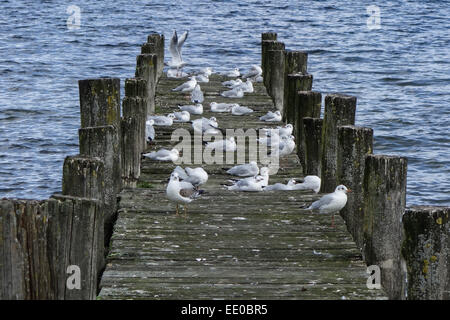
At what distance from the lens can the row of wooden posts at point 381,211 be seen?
20.0 feet

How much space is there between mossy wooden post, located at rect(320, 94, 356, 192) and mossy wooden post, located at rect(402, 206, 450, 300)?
378 centimetres

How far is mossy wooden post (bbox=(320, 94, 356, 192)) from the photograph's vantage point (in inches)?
397

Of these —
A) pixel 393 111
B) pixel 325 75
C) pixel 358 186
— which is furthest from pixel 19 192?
pixel 325 75

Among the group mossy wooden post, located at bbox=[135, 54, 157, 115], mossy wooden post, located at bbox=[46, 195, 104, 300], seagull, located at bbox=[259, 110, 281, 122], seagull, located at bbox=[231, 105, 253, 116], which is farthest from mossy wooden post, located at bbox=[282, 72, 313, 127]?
mossy wooden post, located at bbox=[46, 195, 104, 300]

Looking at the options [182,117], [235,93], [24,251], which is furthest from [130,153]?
[235,93]

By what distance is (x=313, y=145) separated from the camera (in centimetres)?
1134

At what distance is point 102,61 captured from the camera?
110 ft

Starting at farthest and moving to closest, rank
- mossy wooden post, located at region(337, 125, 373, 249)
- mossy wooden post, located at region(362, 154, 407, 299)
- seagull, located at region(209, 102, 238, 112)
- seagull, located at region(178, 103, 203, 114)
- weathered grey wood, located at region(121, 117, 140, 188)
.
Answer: seagull, located at region(209, 102, 238, 112) → seagull, located at region(178, 103, 203, 114) → weathered grey wood, located at region(121, 117, 140, 188) → mossy wooden post, located at region(337, 125, 373, 249) → mossy wooden post, located at region(362, 154, 407, 299)

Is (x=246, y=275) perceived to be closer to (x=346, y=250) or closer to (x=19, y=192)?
(x=346, y=250)

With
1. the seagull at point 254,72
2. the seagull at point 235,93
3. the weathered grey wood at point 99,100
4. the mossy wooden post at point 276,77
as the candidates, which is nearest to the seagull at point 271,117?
the mossy wooden post at point 276,77

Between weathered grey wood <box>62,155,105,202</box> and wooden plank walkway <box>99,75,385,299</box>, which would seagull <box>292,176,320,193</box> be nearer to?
wooden plank walkway <box>99,75,385,299</box>

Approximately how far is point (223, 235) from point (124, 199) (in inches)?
64.2

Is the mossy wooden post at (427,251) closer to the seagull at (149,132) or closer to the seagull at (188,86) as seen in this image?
the seagull at (149,132)
